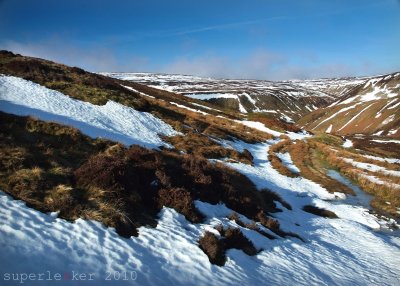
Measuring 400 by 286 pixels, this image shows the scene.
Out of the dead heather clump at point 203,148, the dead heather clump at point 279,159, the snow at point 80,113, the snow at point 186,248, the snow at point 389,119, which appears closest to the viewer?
the snow at point 186,248

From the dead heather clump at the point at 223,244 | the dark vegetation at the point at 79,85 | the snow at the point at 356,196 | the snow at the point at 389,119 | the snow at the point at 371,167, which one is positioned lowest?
the snow at the point at 356,196

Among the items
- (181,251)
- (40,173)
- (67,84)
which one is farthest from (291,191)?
(67,84)

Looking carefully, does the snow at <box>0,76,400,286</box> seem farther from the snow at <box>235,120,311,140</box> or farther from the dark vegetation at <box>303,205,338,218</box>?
the snow at <box>235,120,311,140</box>

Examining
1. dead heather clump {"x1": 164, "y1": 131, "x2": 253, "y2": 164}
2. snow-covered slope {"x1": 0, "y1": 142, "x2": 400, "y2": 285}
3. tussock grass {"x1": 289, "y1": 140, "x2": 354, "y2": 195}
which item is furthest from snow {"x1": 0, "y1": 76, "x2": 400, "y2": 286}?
dead heather clump {"x1": 164, "y1": 131, "x2": 253, "y2": 164}

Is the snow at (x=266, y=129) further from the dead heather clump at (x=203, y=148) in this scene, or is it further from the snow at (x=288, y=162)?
Answer: the dead heather clump at (x=203, y=148)

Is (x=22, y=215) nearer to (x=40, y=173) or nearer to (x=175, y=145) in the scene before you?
(x=40, y=173)

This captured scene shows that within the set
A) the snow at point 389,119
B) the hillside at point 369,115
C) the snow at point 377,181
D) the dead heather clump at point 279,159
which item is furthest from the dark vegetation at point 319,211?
the snow at point 389,119

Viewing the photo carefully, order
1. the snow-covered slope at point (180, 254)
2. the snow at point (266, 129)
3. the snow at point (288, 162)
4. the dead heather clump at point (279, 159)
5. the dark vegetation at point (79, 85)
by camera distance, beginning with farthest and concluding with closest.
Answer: the snow at point (266, 129) → the snow at point (288, 162) → the dead heather clump at point (279, 159) → the dark vegetation at point (79, 85) → the snow-covered slope at point (180, 254)
